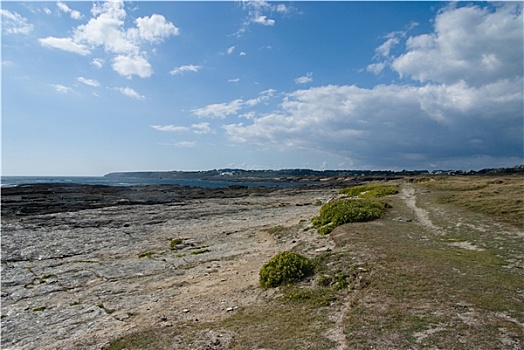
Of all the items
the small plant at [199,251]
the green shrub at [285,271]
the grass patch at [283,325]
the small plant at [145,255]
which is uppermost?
the green shrub at [285,271]

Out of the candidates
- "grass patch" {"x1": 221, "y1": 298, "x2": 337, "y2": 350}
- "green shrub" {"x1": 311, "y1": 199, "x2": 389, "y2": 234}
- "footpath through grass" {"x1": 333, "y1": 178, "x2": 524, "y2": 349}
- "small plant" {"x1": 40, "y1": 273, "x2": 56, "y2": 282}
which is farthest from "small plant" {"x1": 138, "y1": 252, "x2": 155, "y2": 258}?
"grass patch" {"x1": 221, "y1": 298, "x2": 337, "y2": 350}

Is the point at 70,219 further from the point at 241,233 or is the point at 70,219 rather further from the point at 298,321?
the point at 298,321

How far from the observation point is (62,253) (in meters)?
23.5

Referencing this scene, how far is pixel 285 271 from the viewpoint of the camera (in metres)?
12.2

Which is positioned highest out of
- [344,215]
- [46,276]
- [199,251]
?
[344,215]

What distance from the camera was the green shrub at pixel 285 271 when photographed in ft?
39.5

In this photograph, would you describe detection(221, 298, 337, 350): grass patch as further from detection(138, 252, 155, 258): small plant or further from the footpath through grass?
detection(138, 252, 155, 258): small plant

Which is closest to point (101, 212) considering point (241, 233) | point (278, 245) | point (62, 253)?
point (62, 253)

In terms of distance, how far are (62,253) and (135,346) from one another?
59.7 feet

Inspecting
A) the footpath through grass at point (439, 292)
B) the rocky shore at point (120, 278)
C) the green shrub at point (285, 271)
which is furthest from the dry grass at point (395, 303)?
the rocky shore at point (120, 278)

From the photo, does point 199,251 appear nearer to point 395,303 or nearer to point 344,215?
point 344,215

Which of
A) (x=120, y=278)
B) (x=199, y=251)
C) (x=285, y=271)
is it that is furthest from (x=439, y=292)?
(x=199, y=251)

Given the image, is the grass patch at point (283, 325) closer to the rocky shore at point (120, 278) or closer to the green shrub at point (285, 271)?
the rocky shore at point (120, 278)

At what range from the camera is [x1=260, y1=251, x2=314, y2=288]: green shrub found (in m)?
12.0
